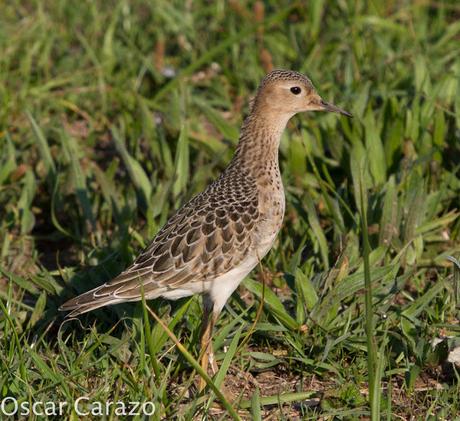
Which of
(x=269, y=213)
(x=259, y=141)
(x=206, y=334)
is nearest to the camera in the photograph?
(x=206, y=334)

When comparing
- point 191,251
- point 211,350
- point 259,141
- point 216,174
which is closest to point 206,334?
point 211,350

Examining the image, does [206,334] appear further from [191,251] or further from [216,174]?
[216,174]

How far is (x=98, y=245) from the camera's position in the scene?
630 cm

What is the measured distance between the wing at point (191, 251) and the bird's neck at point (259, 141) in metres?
0.29

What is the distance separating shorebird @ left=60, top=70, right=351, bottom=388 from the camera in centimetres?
498

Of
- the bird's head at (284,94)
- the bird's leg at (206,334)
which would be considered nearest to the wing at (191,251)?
the bird's leg at (206,334)

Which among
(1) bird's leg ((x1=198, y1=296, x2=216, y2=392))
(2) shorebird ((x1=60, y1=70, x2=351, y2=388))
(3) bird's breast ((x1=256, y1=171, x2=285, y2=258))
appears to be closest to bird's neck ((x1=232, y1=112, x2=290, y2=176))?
(2) shorebird ((x1=60, y1=70, x2=351, y2=388))

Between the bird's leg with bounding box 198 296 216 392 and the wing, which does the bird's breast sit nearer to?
the wing

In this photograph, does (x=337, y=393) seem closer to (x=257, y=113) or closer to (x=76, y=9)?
(x=257, y=113)

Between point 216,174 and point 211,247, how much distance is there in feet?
6.67

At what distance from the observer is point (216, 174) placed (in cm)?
705

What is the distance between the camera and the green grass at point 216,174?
15.9ft

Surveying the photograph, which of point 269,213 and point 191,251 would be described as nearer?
point 191,251

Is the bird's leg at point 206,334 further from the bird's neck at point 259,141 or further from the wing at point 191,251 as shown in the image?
the bird's neck at point 259,141
